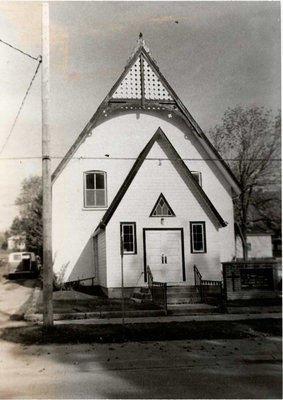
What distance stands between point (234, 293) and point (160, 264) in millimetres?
1701

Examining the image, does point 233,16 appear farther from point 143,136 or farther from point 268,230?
point 268,230

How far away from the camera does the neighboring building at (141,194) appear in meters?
6.64

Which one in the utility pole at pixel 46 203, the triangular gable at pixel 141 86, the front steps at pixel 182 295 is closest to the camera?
the utility pole at pixel 46 203

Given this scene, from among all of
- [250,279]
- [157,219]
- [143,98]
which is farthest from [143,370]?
[143,98]

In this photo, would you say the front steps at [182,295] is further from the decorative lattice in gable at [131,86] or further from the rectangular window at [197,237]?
the decorative lattice in gable at [131,86]

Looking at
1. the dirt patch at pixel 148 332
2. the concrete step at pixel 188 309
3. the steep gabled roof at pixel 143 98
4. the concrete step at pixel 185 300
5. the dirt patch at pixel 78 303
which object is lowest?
the dirt patch at pixel 148 332

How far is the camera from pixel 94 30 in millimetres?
5898

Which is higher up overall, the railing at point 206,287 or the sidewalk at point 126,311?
the railing at point 206,287

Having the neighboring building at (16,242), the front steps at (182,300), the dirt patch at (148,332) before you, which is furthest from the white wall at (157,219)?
the neighboring building at (16,242)

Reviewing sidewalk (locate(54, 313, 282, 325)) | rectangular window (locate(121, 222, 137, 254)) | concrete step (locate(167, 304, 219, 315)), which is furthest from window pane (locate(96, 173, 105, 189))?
concrete step (locate(167, 304, 219, 315))

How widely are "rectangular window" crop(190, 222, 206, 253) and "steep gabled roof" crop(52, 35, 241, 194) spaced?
2.80 ft

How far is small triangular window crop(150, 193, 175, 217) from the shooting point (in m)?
7.32

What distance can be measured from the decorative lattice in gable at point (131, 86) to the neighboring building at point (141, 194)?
0.05 ft

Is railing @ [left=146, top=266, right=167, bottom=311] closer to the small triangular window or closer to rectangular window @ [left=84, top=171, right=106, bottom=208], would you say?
the small triangular window
